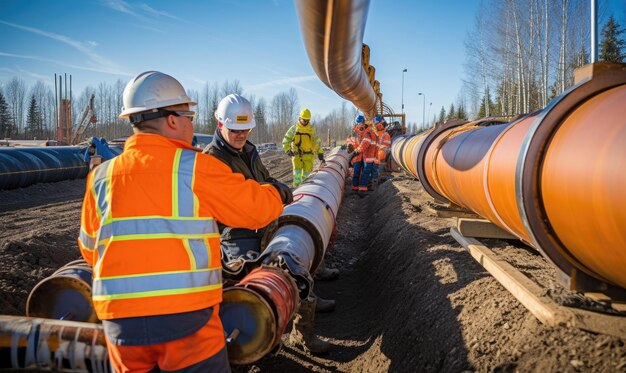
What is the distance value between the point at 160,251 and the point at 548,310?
2069 mm

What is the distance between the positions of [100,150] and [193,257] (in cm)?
Answer: 441

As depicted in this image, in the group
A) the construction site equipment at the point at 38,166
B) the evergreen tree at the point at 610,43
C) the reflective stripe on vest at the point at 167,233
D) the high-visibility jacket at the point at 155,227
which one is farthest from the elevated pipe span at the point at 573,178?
the evergreen tree at the point at 610,43

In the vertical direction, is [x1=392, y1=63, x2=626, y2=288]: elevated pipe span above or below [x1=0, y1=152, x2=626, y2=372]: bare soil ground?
above

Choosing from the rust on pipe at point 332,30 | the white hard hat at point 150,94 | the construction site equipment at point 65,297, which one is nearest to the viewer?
the white hard hat at point 150,94

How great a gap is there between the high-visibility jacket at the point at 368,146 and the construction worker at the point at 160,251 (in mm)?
8920

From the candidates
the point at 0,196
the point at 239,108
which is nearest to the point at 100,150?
the point at 239,108

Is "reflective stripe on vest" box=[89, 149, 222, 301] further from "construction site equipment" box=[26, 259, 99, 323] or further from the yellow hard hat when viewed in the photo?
the yellow hard hat

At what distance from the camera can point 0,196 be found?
10.6m

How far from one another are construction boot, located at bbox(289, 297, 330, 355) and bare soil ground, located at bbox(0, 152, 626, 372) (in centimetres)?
9

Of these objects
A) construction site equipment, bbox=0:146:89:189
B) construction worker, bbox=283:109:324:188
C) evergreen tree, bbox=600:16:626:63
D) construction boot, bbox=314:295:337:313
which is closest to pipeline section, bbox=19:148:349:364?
construction boot, bbox=314:295:337:313

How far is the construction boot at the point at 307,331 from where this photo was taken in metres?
3.56

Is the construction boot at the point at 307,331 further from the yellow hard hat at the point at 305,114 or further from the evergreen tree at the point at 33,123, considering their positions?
the evergreen tree at the point at 33,123

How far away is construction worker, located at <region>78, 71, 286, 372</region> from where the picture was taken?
1716mm

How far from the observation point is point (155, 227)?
172 cm
